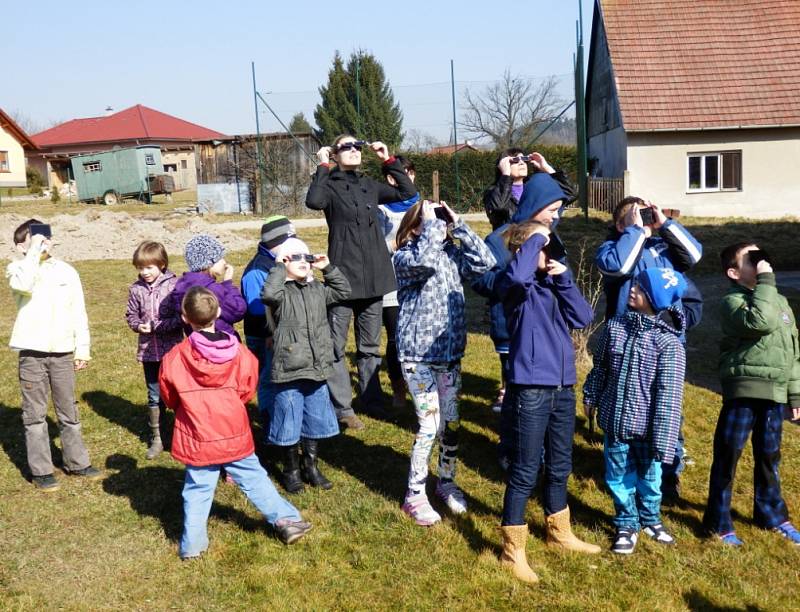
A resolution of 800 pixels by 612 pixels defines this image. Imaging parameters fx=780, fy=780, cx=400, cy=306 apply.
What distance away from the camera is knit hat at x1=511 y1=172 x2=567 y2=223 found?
4195mm

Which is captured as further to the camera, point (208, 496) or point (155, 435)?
point (155, 435)

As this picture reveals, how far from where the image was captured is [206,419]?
4.12 meters

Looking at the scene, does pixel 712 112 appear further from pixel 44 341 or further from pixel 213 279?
pixel 44 341

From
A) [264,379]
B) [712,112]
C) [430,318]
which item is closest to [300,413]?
[264,379]

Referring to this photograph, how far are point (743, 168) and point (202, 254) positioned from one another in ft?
65.1

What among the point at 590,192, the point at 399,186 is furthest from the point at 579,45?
the point at 399,186

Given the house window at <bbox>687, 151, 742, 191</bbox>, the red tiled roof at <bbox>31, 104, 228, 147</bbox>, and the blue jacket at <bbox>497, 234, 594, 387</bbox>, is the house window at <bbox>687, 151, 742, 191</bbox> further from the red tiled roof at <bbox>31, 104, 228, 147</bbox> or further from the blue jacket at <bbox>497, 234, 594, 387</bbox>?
the red tiled roof at <bbox>31, 104, 228, 147</bbox>

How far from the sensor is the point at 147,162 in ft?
116

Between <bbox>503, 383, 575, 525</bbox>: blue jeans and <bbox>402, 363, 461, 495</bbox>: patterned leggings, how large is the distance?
0.58 m

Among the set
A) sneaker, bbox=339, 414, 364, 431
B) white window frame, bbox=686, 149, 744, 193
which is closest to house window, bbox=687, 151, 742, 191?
white window frame, bbox=686, 149, 744, 193

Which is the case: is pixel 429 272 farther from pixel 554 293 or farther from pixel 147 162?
pixel 147 162

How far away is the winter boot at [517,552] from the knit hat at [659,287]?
1.34 meters

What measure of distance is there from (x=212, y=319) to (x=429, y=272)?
1231 mm

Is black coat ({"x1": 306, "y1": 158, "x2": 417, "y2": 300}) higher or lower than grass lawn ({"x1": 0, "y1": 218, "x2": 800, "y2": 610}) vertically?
higher
